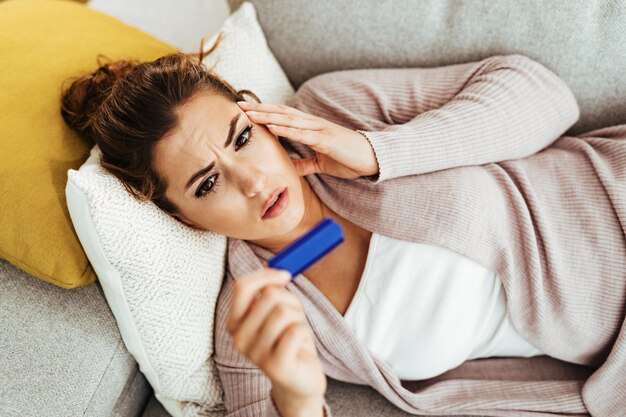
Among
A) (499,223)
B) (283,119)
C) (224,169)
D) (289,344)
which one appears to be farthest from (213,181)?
(499,223)

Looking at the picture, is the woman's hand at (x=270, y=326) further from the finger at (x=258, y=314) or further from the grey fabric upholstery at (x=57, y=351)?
the grey fabric upholstery at (x=57, y=351)

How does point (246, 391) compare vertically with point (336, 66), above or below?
below

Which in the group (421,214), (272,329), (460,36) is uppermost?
(460,36)

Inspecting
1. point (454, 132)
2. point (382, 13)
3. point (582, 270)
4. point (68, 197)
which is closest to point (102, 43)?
point (68, 197)

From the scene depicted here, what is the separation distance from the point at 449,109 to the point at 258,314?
2.34 feet

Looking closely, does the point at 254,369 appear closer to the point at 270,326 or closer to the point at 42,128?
the point at 270,326

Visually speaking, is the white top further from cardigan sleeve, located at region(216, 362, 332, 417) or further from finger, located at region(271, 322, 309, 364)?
finger, located at region(271, 322, 309, 364)

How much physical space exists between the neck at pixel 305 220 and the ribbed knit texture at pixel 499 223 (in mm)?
21

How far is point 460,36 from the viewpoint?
130 centimetres

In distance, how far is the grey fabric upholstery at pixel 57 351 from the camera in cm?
98

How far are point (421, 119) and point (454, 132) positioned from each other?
0.27ft

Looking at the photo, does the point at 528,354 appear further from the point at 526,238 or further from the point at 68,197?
the point at 68,197

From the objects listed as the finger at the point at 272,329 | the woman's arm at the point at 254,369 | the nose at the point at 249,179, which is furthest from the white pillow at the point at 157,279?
the finger at the point at 272,329

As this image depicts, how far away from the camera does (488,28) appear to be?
1.27 metres
